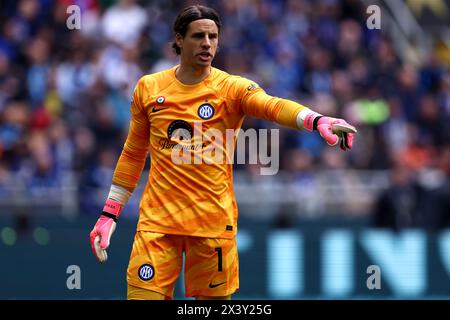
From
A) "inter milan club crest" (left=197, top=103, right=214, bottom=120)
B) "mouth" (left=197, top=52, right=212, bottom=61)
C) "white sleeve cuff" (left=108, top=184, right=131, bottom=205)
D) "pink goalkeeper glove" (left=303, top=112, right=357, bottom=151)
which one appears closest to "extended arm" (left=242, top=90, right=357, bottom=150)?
"pink goalkeeper glove" (left=303, top=112, right=357, bottom=151)

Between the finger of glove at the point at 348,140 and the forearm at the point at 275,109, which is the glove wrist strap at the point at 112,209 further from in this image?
the finger of glove at the point at 348,140

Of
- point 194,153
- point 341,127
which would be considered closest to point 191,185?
point 194,153

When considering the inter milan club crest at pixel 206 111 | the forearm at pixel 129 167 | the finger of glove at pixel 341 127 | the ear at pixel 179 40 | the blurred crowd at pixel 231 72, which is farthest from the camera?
the blurred crowd at pixel 231 72

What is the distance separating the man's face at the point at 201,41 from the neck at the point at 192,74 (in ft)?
0.20

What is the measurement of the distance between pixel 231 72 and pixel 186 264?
8368 millimetres

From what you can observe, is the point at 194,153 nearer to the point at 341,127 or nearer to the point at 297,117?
the point at 297,117

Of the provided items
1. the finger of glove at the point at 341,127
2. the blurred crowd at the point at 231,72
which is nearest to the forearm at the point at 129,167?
the finger of glove at the point at 341,127

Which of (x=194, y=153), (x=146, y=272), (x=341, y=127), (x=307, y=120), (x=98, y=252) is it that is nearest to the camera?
(x=341, y=127)

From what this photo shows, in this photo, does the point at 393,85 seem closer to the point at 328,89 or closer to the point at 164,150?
Result: the point at 328,89

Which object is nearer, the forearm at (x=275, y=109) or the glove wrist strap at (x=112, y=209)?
the forearm at (x=275, y=109)

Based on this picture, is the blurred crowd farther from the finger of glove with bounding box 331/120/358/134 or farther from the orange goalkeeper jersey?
the finger of glove with bounding box 331/120/358/134

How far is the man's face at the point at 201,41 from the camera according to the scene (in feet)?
24.5

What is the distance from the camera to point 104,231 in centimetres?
787

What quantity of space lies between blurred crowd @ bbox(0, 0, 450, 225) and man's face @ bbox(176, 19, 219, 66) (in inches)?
252
